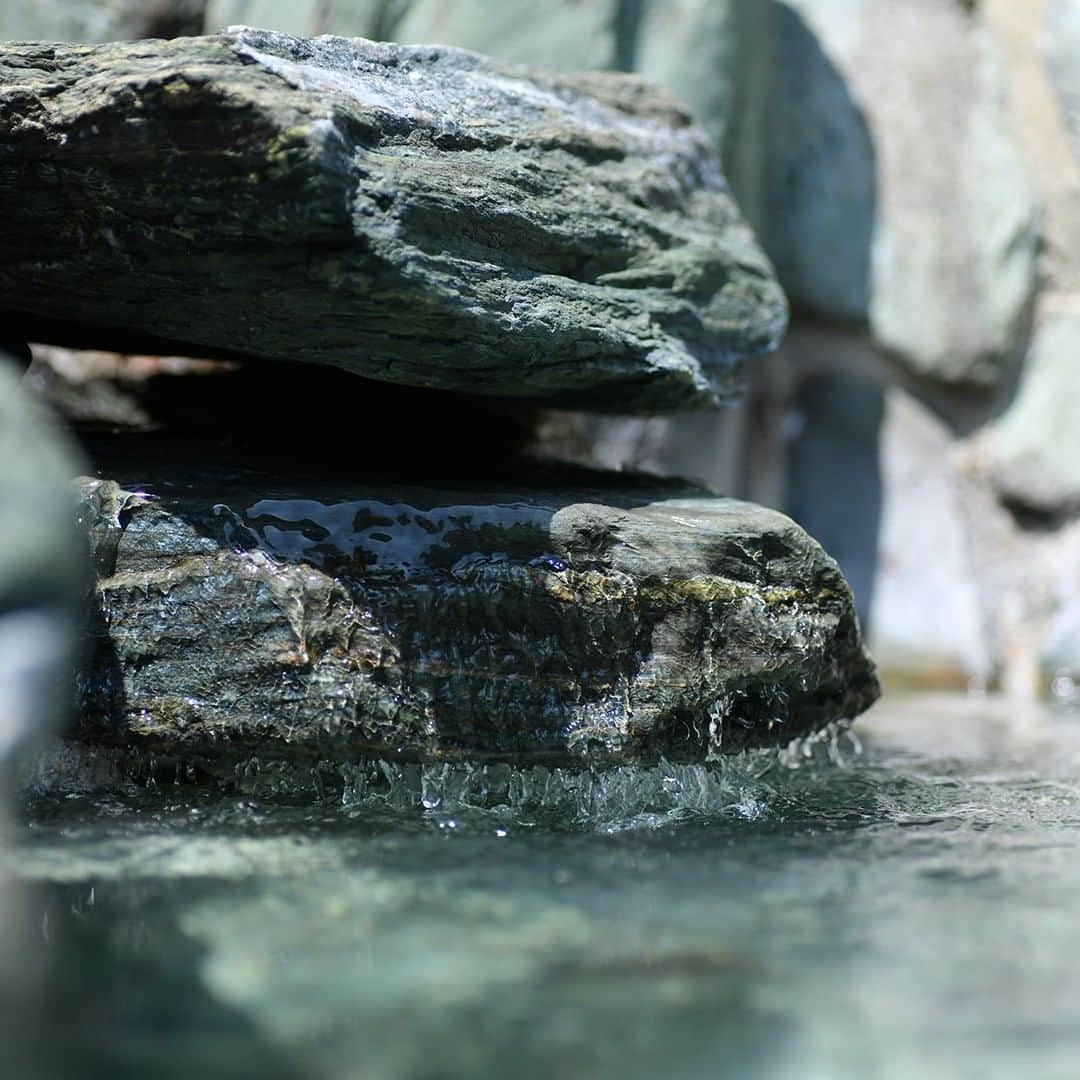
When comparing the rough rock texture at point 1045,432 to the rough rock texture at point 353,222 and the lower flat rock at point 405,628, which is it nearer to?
the rough rock texture at point 353,222

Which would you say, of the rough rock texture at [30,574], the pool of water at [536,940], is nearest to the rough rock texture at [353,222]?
the rough rock texture at [30,574]

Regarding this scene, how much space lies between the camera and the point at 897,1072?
1458 millimetres

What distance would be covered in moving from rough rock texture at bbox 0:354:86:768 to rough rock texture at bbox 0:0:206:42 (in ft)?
10.4

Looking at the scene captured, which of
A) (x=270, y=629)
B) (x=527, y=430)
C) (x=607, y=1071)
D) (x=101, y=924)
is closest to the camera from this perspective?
(x=607, y=1071)

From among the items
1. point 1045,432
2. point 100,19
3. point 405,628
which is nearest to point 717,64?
point 1045,432

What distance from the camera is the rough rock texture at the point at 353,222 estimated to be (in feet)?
8.39

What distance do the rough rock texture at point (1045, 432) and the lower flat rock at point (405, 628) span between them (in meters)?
3.15

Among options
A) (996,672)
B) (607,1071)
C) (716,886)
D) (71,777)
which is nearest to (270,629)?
(71,777)

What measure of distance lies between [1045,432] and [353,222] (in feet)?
13.2

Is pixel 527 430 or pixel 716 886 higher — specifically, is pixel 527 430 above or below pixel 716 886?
above

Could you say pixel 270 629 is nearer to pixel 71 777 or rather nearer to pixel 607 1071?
pixel 71 777

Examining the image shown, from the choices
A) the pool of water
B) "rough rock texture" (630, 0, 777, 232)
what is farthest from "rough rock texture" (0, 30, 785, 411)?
"rough rock texture" (630, 0, 777, 232)

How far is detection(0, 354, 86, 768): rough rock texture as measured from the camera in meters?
2.00

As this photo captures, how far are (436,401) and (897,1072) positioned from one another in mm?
2548
